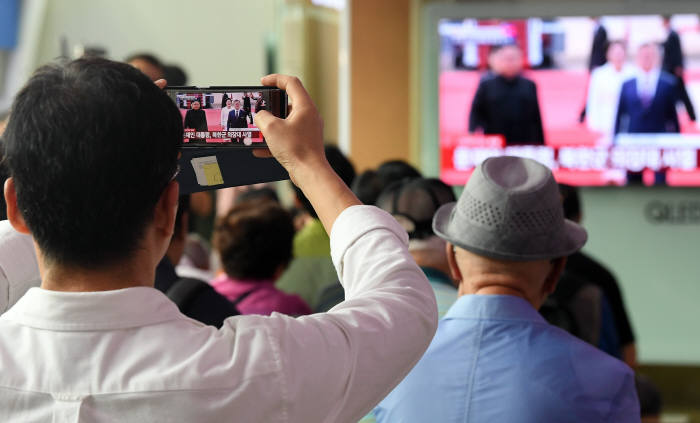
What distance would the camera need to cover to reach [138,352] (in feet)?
3.04

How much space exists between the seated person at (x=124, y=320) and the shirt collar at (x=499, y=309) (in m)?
0.76

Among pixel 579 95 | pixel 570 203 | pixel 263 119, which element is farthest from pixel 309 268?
pixel 579 95

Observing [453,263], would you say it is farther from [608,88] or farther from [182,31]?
[182,31]

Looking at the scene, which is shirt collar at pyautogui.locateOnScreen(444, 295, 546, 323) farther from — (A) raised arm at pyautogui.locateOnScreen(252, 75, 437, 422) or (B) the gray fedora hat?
(A) raised arm at pyautogui.locateOnScreen(252, 75, 437, 422)

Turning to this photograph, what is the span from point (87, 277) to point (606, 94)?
497 centimetres

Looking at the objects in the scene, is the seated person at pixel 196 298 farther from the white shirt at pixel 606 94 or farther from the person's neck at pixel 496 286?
the white shirt at pixel 606 94

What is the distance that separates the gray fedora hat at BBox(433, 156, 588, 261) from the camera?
1784 millimetres

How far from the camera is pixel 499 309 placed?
1.74 metres

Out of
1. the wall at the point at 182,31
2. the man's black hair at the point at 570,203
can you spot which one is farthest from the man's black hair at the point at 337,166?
the wall at the point at 182,31

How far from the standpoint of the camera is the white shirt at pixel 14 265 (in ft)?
4.13

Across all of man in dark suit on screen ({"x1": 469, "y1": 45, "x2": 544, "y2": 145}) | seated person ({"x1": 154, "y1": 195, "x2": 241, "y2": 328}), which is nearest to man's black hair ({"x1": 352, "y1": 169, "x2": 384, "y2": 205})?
seated person ({"x1": 154, "y1": 195, "x2": 241, "y2": 328})

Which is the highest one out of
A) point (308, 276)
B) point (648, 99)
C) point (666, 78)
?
point (666, 78)

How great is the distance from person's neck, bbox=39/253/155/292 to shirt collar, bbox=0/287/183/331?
0.07ft

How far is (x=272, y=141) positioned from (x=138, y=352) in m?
0.29
